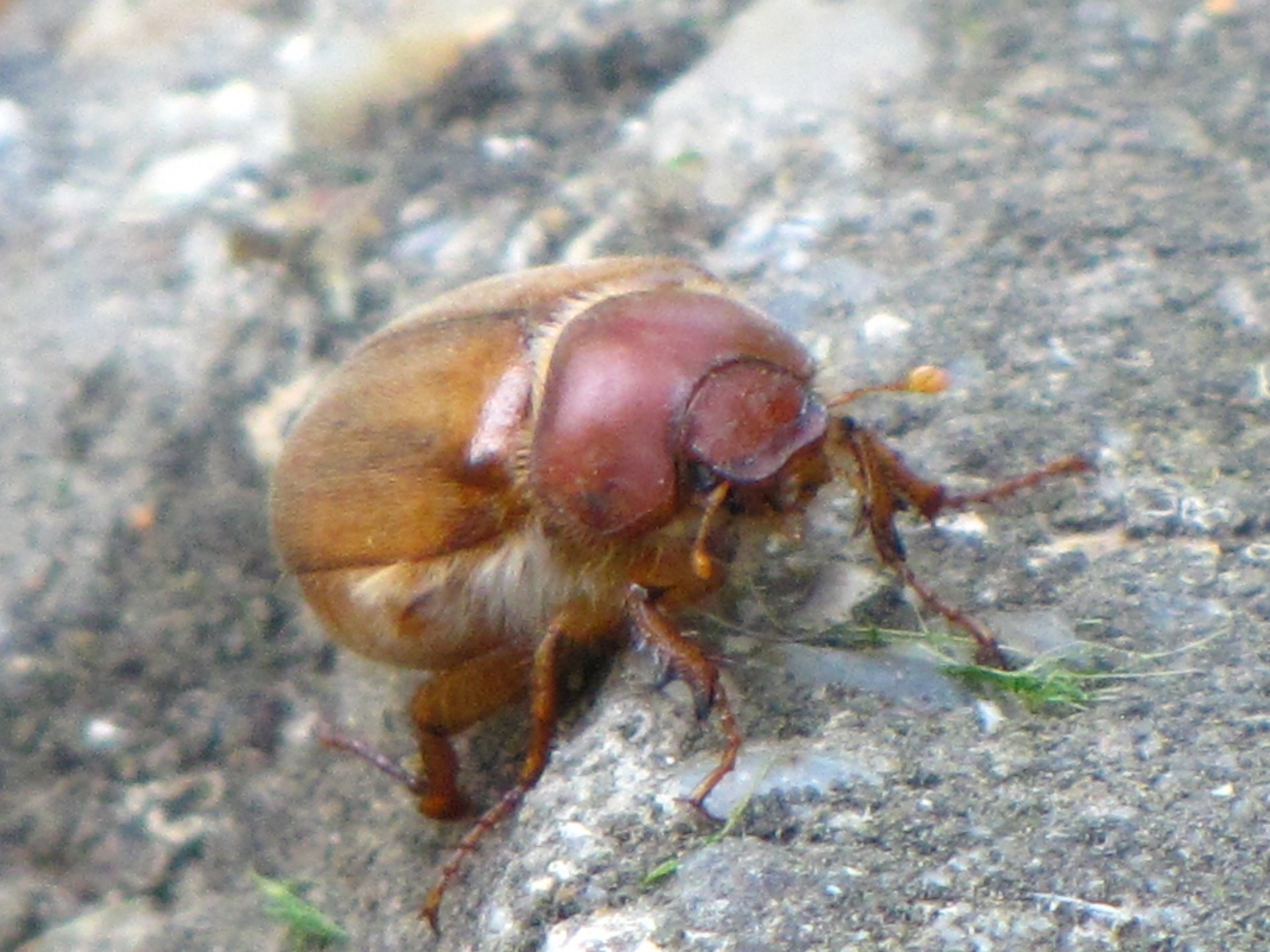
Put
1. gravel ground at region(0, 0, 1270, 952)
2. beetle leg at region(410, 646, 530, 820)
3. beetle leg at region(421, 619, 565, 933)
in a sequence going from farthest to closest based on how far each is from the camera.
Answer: beetle leg at region(410, 646, 530, 820), beetle leg at region(421, 619, 565, 933), gravel ground at region(0, 0, 1270, 952)

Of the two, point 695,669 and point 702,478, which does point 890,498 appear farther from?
point 695,669

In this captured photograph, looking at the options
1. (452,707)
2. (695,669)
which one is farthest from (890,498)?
(452,707)

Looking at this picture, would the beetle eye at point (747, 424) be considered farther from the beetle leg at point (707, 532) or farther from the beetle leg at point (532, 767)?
the beetle leg at point (532, 767)

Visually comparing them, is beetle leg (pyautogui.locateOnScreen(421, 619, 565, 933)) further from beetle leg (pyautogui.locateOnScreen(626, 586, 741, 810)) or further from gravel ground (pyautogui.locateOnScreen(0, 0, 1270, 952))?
beetle leg (pyautogui.locateOnScreen(626, 586, 741, 810))

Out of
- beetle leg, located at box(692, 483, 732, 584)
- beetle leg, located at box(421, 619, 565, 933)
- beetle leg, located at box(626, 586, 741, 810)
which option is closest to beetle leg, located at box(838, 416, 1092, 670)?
beetle leg, located at box(692, 483, 732, 584)

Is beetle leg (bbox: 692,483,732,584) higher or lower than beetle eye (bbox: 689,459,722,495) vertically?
lower

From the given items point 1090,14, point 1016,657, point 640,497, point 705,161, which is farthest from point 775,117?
point 1016,657

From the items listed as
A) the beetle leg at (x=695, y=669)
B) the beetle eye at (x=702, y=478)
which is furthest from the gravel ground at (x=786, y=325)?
the beetle eye at (x=702, y=478)
